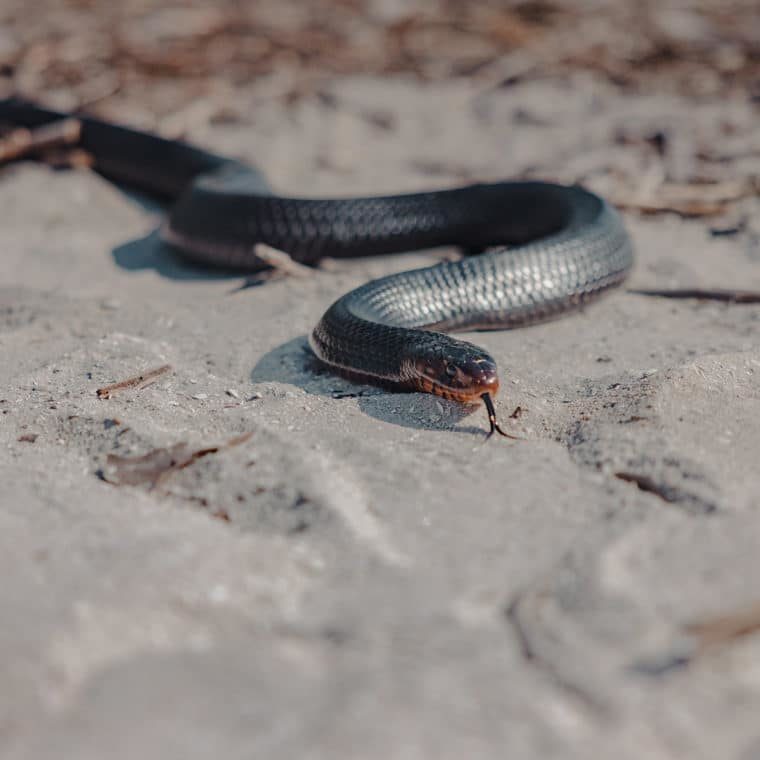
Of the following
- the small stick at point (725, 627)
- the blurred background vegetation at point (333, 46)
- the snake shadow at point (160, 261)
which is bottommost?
the snake shadow at point (160, 261)

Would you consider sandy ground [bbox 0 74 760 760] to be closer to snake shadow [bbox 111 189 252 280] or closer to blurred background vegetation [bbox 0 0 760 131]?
snake shadow [bbox 111 189 252 280]

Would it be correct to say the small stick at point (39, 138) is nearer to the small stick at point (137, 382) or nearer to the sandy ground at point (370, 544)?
the sandy ground at point (370, 544)

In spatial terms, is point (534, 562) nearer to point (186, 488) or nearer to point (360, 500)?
point (360, 500)

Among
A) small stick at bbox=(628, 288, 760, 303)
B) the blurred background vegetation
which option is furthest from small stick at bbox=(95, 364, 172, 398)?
the blurred background vegetation

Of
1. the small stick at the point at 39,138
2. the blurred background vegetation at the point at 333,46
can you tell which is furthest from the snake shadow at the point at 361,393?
the blurred background vegetation at the point at 333,46

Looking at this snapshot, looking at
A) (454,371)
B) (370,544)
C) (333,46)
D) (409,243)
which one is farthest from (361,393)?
(333,46)

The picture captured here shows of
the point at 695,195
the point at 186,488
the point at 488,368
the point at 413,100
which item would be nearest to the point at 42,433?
the point at 186,488
